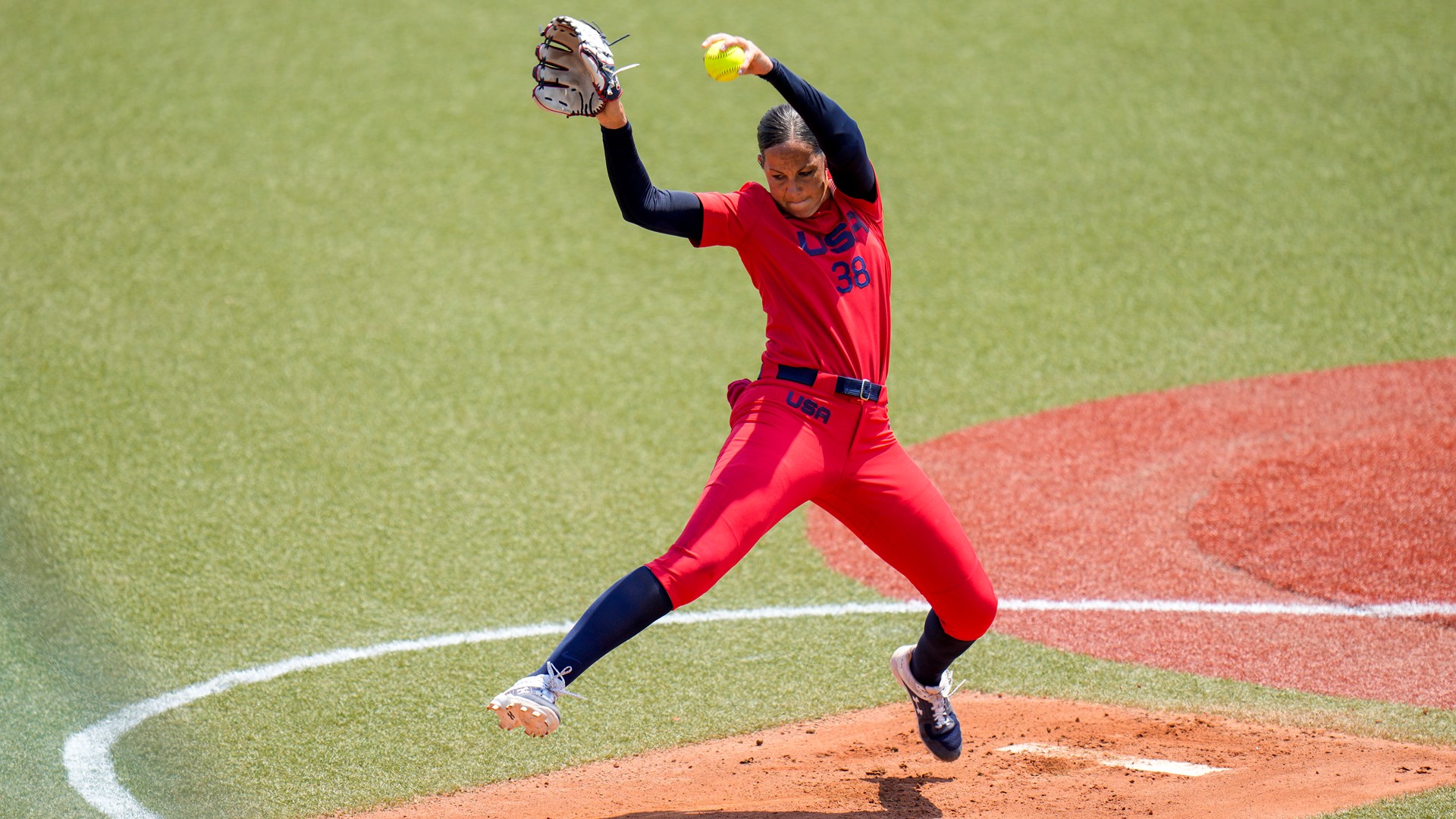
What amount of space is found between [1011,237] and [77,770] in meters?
6.82

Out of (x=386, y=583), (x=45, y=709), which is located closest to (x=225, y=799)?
(x=45, y=709)

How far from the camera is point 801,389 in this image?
370 centimetres

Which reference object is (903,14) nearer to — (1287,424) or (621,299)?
(621,299)

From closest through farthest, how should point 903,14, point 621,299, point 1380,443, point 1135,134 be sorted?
point 1380,443, point 621,299, point 1135,134, point 903,14

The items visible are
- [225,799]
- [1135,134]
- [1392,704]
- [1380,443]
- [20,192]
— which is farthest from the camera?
[1135,134]

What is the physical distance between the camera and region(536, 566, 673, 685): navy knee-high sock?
11.4 feet

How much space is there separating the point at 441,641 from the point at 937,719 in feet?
7.18

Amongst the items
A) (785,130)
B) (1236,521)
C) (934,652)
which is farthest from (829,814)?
(1236,521)

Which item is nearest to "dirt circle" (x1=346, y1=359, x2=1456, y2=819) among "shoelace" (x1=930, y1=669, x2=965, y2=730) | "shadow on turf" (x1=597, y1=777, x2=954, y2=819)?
"shadow on turf" (x1=597, y1=777, x2=954, y2=819)

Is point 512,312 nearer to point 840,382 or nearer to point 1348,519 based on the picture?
point 840,382

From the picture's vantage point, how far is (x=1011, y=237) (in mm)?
9062

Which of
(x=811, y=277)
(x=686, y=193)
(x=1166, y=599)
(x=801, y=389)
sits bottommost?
(x=1166, y=599)

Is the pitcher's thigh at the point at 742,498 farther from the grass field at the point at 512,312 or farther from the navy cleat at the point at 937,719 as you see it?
the grass field at the point at 512,312

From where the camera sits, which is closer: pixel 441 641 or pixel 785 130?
pixel 785 130
